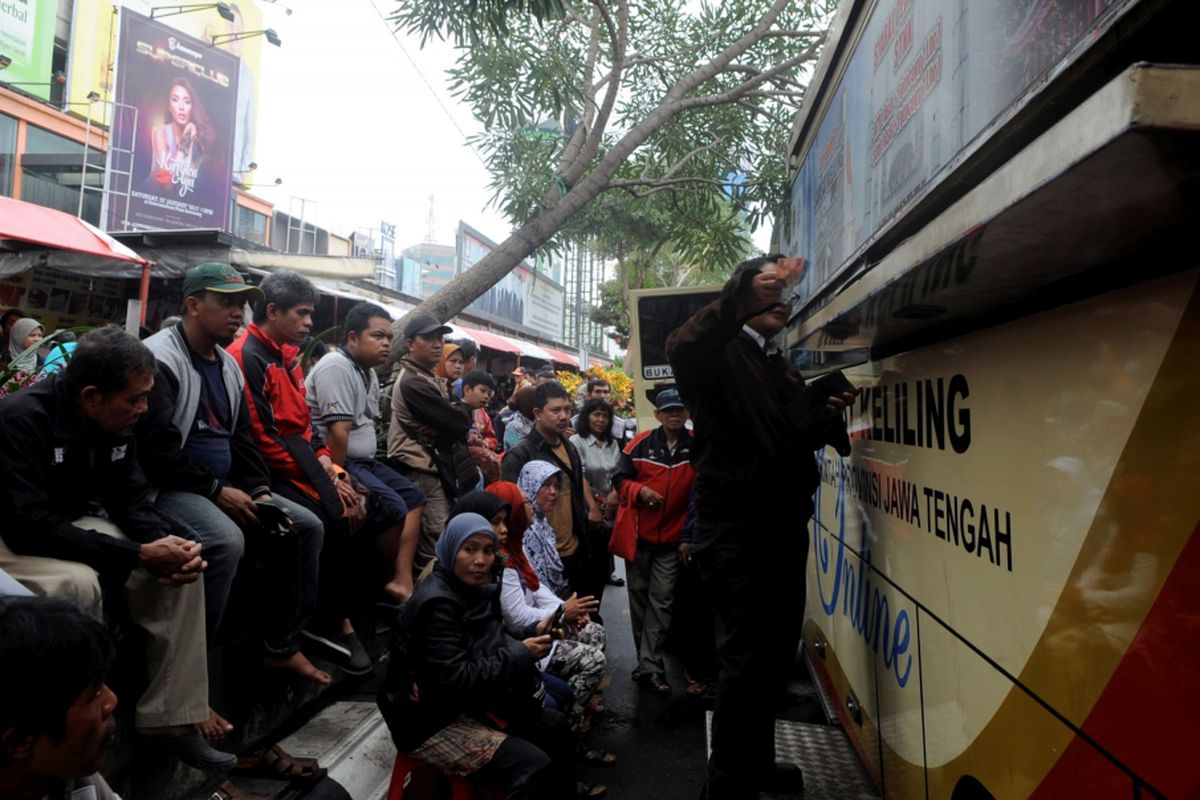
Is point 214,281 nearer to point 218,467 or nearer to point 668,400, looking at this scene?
point 218,467

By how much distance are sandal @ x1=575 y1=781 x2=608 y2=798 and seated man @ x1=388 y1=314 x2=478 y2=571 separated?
1.69m

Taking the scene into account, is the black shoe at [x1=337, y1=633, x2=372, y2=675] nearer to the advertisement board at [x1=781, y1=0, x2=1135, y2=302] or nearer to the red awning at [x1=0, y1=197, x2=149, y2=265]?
the advertisement board at [x1=781, y1=0, x2=1135, y2=302]

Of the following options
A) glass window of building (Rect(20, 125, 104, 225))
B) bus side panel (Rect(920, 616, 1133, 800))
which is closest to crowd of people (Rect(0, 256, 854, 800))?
bus side panel (Rect(920, 616, 1133, 800))

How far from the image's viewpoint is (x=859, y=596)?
9.55 feet

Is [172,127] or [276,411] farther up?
[172,127]

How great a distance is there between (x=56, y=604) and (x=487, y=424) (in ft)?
18.9

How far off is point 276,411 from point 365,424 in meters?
0.67

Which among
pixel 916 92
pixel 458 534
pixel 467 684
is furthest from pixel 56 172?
pixel 916 92

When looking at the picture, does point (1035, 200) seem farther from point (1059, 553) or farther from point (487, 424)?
point (487, 424)

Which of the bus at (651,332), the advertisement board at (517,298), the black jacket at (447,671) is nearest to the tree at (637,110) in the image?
the bus at (651,332)

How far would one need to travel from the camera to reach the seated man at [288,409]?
355cm

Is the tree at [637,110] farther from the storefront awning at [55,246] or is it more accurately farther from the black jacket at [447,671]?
the black jacket at [447,671]

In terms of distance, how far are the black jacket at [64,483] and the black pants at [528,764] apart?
1.29 metres

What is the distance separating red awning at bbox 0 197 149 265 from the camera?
274 inches
